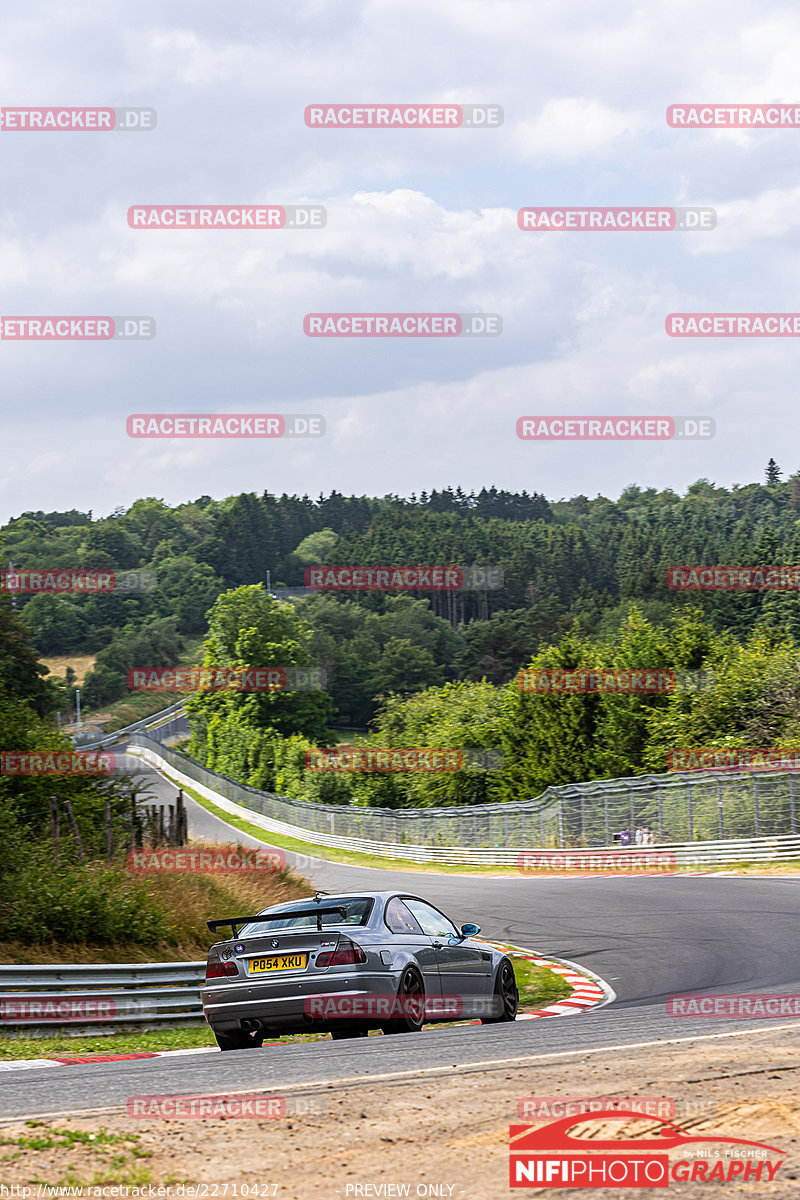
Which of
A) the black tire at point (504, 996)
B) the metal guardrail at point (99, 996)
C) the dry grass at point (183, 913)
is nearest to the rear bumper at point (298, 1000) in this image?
the black tire at point (504, 996)

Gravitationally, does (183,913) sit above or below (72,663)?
below

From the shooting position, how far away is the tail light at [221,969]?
9.34 meters

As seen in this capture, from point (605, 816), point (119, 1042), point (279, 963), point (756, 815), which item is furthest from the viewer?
point (605, 816)

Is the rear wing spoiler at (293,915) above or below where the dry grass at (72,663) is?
below

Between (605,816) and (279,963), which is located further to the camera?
(605,816)

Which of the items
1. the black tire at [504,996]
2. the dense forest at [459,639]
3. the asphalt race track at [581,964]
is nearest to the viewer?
the asphalt race track at [581,964]

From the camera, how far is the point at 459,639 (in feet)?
463

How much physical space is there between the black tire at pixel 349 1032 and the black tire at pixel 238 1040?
24.3 inches

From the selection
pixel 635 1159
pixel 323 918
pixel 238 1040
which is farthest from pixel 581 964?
pixel 635 1159

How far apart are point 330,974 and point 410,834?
41153 mm

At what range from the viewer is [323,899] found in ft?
32.2

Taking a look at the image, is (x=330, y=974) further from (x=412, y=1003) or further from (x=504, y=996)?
(x=504, y=996)

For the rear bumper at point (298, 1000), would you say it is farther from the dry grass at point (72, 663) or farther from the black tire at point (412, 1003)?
the dry grass at point (72, 663)

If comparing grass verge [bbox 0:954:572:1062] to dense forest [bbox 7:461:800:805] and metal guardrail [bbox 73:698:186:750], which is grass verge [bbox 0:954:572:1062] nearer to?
dense forest [bbox 7:461:800:805]
